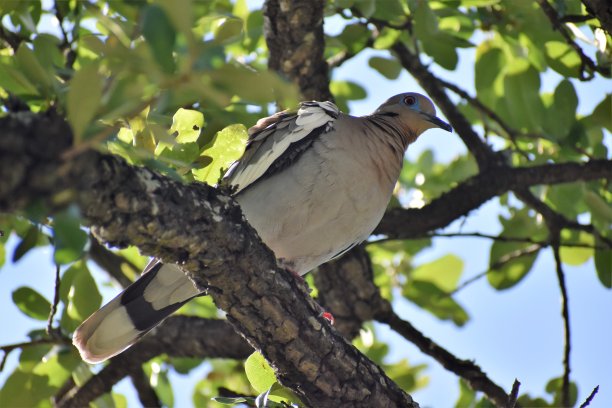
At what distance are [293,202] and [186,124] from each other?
98cm

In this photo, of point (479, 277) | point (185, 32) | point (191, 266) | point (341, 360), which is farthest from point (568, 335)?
point (185, 32)

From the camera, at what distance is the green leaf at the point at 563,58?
374 centimetres

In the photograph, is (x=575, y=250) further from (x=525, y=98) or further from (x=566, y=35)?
(x=566, y=35)

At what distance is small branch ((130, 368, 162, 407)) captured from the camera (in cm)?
432

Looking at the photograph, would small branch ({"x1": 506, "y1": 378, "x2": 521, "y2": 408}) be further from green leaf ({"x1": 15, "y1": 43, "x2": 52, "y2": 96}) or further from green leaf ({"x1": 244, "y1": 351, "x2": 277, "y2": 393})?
green leaf ({"x1": 15, "y1": 43, "x2": 52, "y2": 96})

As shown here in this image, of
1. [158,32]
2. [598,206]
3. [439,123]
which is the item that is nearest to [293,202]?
[439,123]

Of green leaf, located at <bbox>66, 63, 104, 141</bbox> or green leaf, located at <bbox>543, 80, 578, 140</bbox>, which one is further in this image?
green leaf, located at <bbox>543, 80, 578, 140</bbox>

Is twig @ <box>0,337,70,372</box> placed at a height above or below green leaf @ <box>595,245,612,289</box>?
above

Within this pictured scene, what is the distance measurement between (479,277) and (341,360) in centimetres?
174

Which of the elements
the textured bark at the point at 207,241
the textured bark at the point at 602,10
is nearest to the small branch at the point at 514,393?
the textured bark at the point at 207,241

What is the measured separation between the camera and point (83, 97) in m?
1.37

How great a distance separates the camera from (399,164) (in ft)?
12.3

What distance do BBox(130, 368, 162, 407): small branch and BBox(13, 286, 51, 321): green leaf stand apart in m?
0.89

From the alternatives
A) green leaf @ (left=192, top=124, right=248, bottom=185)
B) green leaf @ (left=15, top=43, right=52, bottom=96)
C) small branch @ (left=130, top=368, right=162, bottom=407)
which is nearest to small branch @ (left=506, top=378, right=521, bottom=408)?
green leaf @ (left=192, top=124, right=248, bottom=185)
